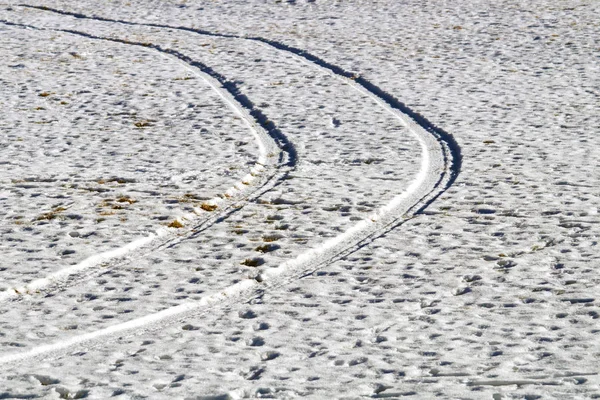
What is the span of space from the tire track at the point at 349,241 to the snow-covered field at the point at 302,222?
0.02 meters

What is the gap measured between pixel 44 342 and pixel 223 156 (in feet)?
14.3

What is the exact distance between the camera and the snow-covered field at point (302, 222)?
514cm

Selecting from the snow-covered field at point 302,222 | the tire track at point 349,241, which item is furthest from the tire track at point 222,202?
the tire track at point 349,241

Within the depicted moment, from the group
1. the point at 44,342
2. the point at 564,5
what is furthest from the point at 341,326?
the point at 564,5

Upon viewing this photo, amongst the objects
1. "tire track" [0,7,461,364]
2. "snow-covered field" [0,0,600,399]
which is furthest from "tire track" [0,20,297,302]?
"tire track" [0,7,461,364]

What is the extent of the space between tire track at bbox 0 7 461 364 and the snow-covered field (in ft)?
0.07

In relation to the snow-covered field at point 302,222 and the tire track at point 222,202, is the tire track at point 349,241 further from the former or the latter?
the tire track at point 222,202

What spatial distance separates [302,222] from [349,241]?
0.56 m

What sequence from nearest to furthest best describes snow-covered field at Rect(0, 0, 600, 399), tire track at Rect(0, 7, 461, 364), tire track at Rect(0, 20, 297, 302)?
snow-covered field at Rect(0, 0, 600, 399) → tire track at Rect(0, 7, 461, 364) → tire track at Rect(0, 20, 297, 302)

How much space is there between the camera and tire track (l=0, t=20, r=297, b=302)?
21.2 ft

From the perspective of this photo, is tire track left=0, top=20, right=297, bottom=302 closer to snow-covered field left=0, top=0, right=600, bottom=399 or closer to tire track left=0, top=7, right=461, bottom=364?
snow-covered field left=0, top=0, right=600, bottom=399

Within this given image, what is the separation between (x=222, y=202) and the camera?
8.11 meters

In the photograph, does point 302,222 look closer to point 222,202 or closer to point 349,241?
point 349,241

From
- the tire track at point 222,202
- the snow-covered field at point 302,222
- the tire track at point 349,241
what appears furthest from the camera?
the tire track at point 222,202
